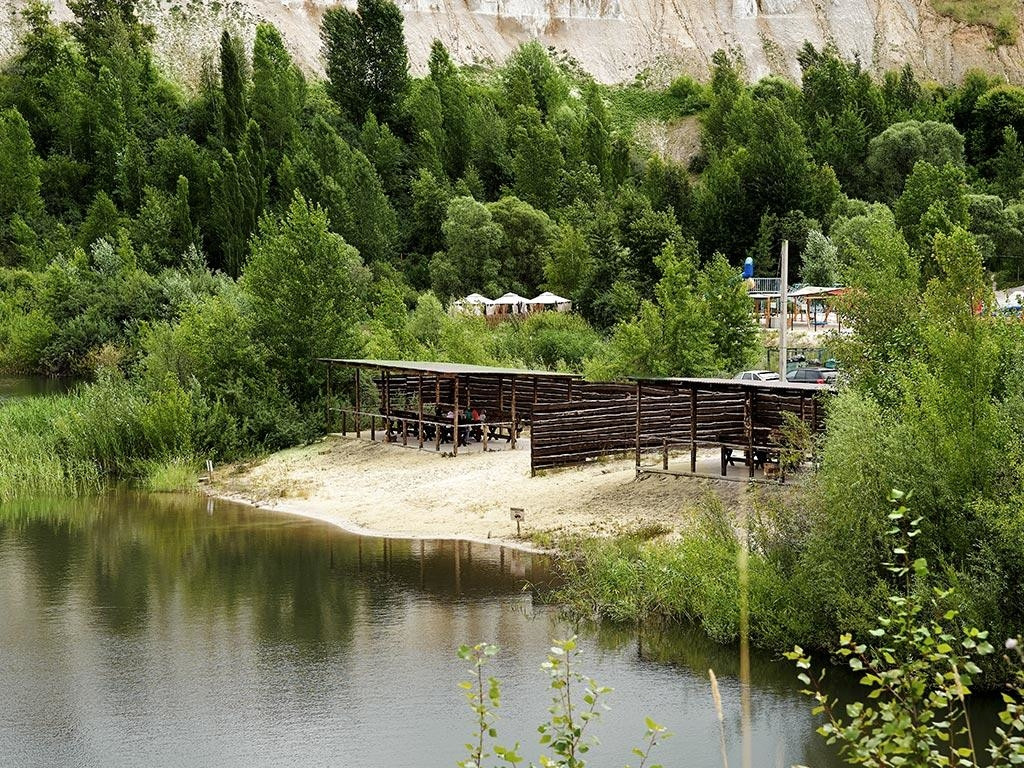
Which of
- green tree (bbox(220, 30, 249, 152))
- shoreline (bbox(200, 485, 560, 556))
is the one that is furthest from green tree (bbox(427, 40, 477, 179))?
shoreline (bbox(200, 485, 560, 556))

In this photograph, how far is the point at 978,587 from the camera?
1608 centimetres

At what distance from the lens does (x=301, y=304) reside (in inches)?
1486

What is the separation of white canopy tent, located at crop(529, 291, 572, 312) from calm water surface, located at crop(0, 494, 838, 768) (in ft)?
110

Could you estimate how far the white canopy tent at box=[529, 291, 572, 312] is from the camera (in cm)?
5997

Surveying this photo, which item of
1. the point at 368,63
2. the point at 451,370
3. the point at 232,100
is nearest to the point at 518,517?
the point at 451,370

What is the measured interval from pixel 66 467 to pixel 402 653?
699 inches

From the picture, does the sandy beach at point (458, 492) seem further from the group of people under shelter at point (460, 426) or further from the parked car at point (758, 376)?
the parked car at point (758, 376)

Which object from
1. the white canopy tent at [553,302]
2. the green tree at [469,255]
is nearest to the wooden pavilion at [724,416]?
the white canopy tent at [553,302]

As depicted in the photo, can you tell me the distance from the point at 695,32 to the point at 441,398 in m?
93.7

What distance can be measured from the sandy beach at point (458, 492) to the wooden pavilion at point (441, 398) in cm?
77

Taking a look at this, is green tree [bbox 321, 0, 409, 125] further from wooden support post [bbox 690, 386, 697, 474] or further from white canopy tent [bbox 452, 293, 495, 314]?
wooden support post [bbox 690, 386, 697, 474]

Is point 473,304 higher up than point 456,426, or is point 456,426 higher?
point 473,304

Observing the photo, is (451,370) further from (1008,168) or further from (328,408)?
(1008,168)

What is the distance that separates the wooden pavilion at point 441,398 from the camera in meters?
33.1
